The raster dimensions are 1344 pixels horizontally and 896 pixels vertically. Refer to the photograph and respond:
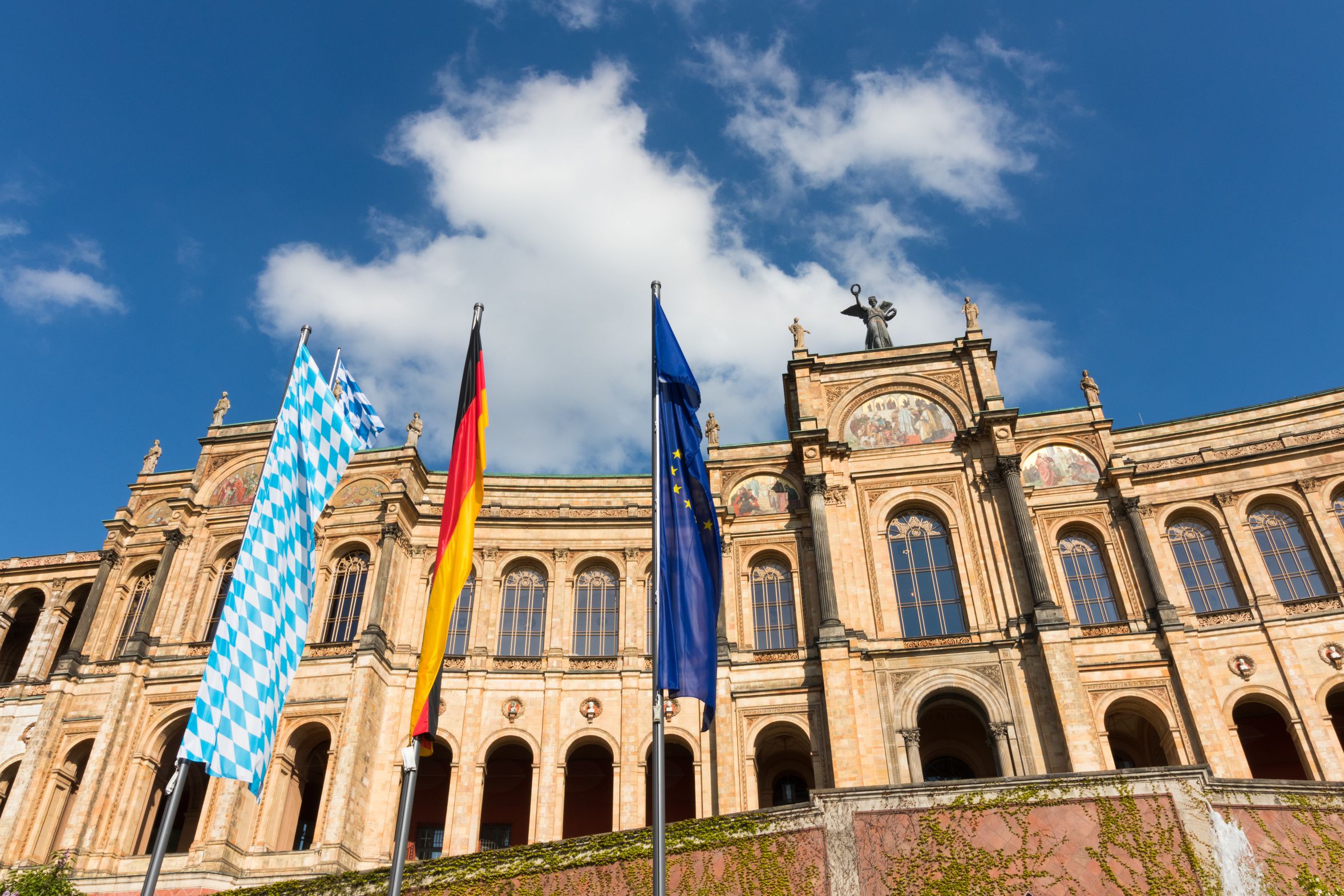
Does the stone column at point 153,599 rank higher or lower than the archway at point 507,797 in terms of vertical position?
higher

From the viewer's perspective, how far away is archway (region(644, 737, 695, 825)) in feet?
118

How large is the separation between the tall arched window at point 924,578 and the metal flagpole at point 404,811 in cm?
2373

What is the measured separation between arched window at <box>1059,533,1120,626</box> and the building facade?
0.33ft

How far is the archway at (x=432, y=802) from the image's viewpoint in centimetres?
3588

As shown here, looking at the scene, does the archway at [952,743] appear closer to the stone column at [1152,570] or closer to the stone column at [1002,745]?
the stone column at [1002,745]

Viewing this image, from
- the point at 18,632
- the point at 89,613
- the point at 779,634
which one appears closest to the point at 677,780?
the point at 779,634

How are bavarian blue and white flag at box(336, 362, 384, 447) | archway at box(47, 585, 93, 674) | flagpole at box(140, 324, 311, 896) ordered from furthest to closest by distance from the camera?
archway at box(47, 585, 93, 674), bavarian blue and white flag at box(336, 362, 384, 447), flagpole at box(140, 324, 311, 896)

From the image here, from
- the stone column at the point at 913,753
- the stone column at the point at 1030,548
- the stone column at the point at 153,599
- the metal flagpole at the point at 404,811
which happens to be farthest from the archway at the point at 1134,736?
the stone column at the point at 153,599

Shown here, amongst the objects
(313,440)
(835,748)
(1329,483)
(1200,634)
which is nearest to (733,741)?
(835,748)

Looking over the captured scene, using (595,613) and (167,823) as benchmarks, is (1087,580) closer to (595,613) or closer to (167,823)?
(595,613)

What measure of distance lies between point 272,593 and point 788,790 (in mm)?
26006

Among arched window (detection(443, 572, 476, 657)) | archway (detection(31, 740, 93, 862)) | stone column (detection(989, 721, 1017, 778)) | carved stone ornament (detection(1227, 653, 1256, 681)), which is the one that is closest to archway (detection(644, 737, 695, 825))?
arched window (detection(443, 572, 476, 657))

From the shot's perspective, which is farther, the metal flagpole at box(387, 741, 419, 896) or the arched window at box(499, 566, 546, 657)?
the arched window at box(499, 566, 546, 657)

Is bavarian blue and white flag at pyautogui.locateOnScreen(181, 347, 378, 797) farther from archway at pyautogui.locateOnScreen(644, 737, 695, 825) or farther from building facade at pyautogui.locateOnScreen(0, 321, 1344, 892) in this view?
archway at pyautogui.locateOnScreen(644, 737, 695, 825)
